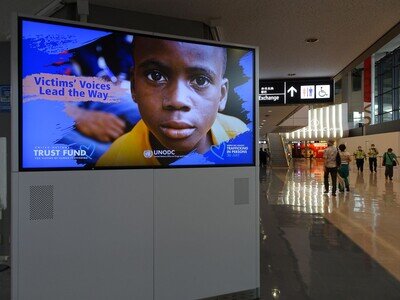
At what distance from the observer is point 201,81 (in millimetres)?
4035

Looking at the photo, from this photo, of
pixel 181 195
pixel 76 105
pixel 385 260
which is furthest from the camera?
pixel 385 260

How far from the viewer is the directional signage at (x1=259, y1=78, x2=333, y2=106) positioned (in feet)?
32.2

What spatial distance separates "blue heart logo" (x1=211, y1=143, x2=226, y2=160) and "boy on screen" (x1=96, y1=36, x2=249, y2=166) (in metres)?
0.05

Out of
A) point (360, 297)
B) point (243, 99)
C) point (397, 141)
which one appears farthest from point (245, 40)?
point (397, 141)

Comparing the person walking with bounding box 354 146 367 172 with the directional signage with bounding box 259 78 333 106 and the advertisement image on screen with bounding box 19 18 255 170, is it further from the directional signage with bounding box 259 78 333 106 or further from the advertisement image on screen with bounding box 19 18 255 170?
the advertisement image on screen with bounding box 19 18 255 170

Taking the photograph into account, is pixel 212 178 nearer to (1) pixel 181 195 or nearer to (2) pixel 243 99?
(1) pixel 181 195

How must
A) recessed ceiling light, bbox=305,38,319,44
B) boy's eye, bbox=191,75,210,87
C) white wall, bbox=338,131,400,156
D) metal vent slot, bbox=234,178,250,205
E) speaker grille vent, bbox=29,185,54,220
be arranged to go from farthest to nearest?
white wall, bbox=338,131,400,156, recessed ceiling light, bbox=305,38,319,44, metal vent slot, bbox=234,178,250,205, boy's eye, bbox=191,75,210,87, speaker grille vent, bbox=29,185,54,220

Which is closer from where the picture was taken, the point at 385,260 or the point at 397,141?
the point at 385,260

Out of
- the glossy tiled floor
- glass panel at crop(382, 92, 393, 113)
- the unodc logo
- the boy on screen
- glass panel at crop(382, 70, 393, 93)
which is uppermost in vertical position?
glass panel at crop(382, 70, 393, 93)

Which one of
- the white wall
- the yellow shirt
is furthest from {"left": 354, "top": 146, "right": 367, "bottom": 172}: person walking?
the yellow shirt

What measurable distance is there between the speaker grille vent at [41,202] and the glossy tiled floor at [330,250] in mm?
2356

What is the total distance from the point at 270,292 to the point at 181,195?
1539 millimetres

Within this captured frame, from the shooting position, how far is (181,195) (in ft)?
12.8

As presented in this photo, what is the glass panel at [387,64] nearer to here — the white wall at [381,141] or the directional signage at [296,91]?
the white wall at [381,141]
